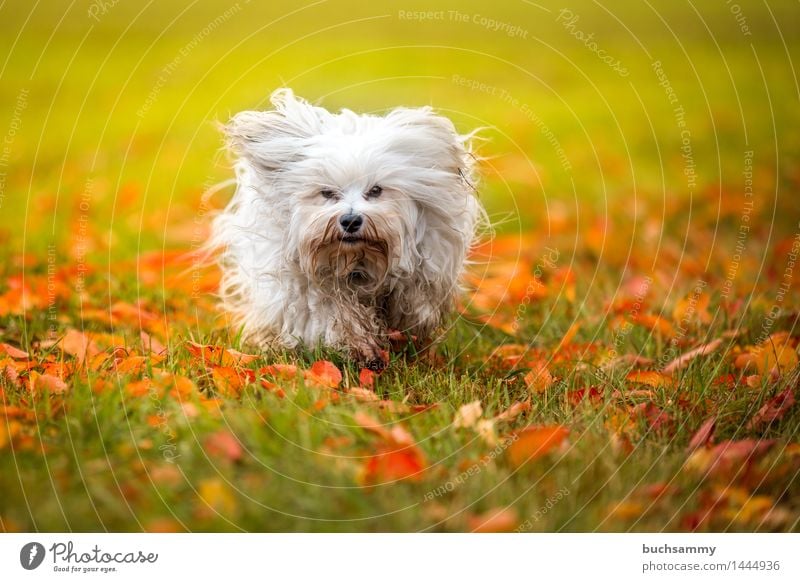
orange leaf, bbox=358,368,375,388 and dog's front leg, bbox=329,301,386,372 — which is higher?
dog's front leg, bbox=329,301,386,372

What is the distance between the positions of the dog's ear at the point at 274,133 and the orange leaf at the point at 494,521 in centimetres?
201

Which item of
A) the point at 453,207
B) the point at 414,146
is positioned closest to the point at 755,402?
the point at 453,207

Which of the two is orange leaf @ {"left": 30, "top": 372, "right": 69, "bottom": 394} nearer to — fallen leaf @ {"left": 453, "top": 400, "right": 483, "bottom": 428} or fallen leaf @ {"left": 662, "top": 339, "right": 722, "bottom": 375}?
fallen leaf @ {"left": 453, "top": 400, "right": 483, "bottom": 428}

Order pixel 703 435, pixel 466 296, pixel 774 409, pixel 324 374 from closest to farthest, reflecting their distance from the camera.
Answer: pixel 703 435 < pixel 774 409 < pixel 324 374 < pixel 466 296

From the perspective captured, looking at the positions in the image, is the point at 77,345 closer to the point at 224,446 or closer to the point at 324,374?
the point at 324,374

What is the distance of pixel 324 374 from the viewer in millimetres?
4082

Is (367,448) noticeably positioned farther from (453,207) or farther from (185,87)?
(185,87)

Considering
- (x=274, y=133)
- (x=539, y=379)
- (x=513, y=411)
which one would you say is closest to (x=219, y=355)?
(x=274, y=133)

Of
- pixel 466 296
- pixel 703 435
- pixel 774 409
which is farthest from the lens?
pixel 466 296

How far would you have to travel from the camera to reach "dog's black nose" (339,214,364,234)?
412cm

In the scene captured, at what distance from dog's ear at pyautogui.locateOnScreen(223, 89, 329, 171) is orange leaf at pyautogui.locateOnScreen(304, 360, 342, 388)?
101 centimetres

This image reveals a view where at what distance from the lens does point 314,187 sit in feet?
14.1
